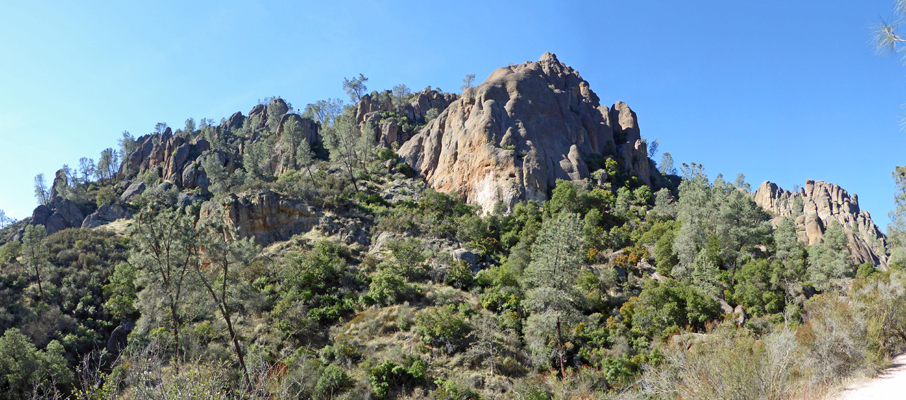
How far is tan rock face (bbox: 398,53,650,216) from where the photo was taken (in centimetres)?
5119

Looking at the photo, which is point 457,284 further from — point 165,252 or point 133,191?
point 133,191

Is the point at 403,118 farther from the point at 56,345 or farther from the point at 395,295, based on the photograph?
the point at 56,345

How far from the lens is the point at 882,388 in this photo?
12.5m

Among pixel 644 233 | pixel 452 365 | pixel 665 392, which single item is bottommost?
pixel 452 365

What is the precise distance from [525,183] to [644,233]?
14833 millimetres

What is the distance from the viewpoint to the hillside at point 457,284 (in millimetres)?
16359

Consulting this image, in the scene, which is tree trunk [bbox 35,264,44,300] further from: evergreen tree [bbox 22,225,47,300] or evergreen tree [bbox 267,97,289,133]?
evergreen tree [bbox 267,97,289,133]

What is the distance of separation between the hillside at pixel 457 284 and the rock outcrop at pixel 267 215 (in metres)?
0.21

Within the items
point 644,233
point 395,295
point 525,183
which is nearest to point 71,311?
point 395,295

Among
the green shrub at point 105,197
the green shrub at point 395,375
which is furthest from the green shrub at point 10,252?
the green shrub at point 395,375

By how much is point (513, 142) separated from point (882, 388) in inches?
1738

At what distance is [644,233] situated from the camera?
3972cm

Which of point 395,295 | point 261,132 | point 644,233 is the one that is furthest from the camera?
point 261,132

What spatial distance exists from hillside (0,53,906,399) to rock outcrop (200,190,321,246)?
8.4 inches
